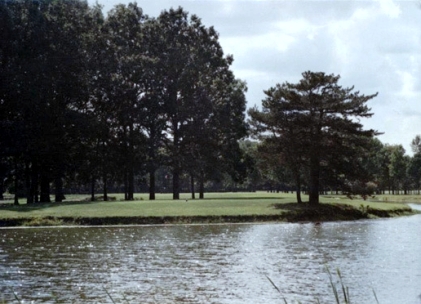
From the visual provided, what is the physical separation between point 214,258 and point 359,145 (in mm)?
39039

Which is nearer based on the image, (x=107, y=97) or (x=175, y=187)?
(x=107, y=97)

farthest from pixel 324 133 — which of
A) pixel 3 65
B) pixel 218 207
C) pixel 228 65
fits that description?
pixel 3 65

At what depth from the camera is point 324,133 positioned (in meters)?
65.9

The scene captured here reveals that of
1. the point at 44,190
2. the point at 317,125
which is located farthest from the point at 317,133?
the point at 44,190

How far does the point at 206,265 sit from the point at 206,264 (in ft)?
1.03

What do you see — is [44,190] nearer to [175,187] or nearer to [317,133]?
[175,187]

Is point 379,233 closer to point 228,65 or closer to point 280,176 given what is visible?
point 228,65

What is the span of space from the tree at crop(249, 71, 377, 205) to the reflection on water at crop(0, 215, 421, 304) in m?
19.1

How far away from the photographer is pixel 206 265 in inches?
1109

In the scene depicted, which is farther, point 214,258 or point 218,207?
point 218,207

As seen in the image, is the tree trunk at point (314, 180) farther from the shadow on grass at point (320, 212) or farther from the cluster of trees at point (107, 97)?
the cluster of trees at point (107, 97)

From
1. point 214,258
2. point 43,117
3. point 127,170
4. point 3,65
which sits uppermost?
point 3,65

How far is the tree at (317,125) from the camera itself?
65.0 metres

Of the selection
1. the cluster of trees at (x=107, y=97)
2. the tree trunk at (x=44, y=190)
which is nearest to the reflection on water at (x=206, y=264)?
the cluster of trees at (x=107, y=97)
